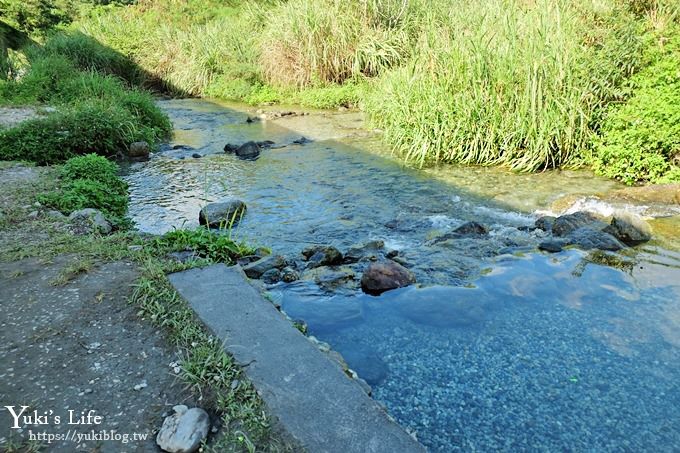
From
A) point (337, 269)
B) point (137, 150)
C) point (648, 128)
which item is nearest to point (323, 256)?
point (337, 269)

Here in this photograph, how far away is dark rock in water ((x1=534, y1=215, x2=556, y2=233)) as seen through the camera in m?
5.30

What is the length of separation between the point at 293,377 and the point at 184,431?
0.54 metres

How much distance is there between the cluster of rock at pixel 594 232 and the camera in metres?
4.79

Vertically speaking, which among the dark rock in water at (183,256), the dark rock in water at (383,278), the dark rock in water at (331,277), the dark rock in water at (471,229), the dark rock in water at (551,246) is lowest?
the dark rock in water at (331,277)

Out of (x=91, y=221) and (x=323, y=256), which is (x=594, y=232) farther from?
(x=91, y=221)

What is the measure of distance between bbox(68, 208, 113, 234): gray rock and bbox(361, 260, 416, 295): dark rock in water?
247 centimetres

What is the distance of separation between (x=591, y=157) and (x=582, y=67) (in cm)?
132

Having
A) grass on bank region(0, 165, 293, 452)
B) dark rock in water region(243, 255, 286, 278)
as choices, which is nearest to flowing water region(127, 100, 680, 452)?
dark rock in water region(243, 255, 286, 278)

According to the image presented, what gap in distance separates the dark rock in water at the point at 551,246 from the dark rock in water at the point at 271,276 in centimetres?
265

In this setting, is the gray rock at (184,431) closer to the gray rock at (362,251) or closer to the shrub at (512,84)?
the gray rock at (362,251)

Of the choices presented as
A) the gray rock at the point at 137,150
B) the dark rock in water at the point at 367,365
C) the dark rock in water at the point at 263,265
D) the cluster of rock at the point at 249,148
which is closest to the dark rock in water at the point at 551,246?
the dark rock in water at the point at 367,365

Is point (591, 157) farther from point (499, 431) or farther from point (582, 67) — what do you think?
point (499, 431)

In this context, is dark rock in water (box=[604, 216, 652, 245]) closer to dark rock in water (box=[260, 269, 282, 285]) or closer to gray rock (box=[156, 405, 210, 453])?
dark rock in water (box=[260, 269, 282, 285])

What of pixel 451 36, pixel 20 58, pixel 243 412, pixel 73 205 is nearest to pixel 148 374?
pixel 243 412
